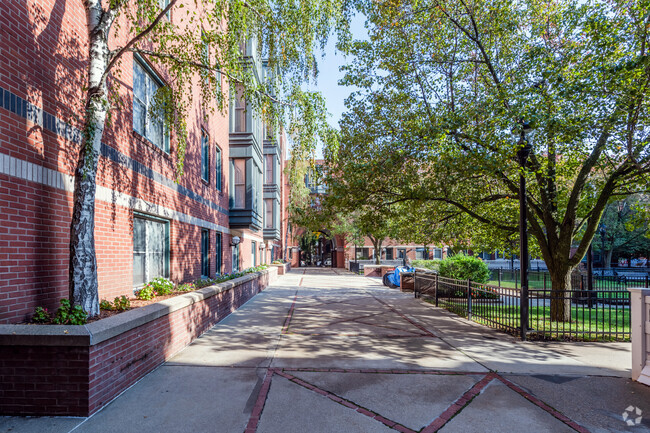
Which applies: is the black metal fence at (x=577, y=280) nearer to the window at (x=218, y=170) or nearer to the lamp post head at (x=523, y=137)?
the lamp post head at (x=523, y=137)

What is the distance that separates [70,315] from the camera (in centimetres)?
429

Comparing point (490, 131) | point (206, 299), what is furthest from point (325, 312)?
point (490, 131)

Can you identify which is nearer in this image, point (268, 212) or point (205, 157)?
point (205, 157)

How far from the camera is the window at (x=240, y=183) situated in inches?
665

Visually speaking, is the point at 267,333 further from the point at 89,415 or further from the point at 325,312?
the point at 89,415

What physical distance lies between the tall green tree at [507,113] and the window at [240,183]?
6827 millimetres

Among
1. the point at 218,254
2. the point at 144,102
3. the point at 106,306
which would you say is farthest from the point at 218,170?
the point at 106,306

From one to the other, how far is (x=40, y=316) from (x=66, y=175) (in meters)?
2.06

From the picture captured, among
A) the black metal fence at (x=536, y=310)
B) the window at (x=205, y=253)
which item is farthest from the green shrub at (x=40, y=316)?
the black metal fence at (x=536, y=310)

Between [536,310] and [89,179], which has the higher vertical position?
[89,179]

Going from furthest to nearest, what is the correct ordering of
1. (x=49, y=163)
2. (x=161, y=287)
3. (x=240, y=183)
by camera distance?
(x=240, y=183), (x=161, y=287), (x=49, y=163)

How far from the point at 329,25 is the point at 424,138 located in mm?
3619

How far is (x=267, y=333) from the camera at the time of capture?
25.7ft

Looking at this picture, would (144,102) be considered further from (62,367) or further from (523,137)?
(523,137)
